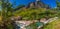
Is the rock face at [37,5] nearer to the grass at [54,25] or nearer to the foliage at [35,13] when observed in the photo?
the foliage at [35,13]

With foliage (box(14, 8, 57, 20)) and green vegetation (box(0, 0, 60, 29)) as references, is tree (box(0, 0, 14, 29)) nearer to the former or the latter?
green vegetation (box(0, 0, 60, 29))

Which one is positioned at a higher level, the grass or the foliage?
the foliage

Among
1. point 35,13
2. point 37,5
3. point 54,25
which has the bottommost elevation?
point 54,25

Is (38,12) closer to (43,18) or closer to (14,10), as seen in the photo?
(43,18)

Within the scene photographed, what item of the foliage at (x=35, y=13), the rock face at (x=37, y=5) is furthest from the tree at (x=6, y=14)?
the rock face at (x=37, y=5)

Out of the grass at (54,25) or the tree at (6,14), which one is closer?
the grass at (54,25)

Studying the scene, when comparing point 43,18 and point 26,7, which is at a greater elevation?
point 26,7

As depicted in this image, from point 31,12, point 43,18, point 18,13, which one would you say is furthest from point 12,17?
point 43,18

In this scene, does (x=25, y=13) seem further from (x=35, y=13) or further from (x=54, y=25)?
(x=54, y=25)

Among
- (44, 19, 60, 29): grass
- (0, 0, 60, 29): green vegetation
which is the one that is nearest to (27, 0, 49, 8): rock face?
(0, 0, 60, 29): green vegetation

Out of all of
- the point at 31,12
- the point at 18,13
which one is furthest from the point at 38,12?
the point at 18,13

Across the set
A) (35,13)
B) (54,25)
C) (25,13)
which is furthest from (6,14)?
(54,25)
